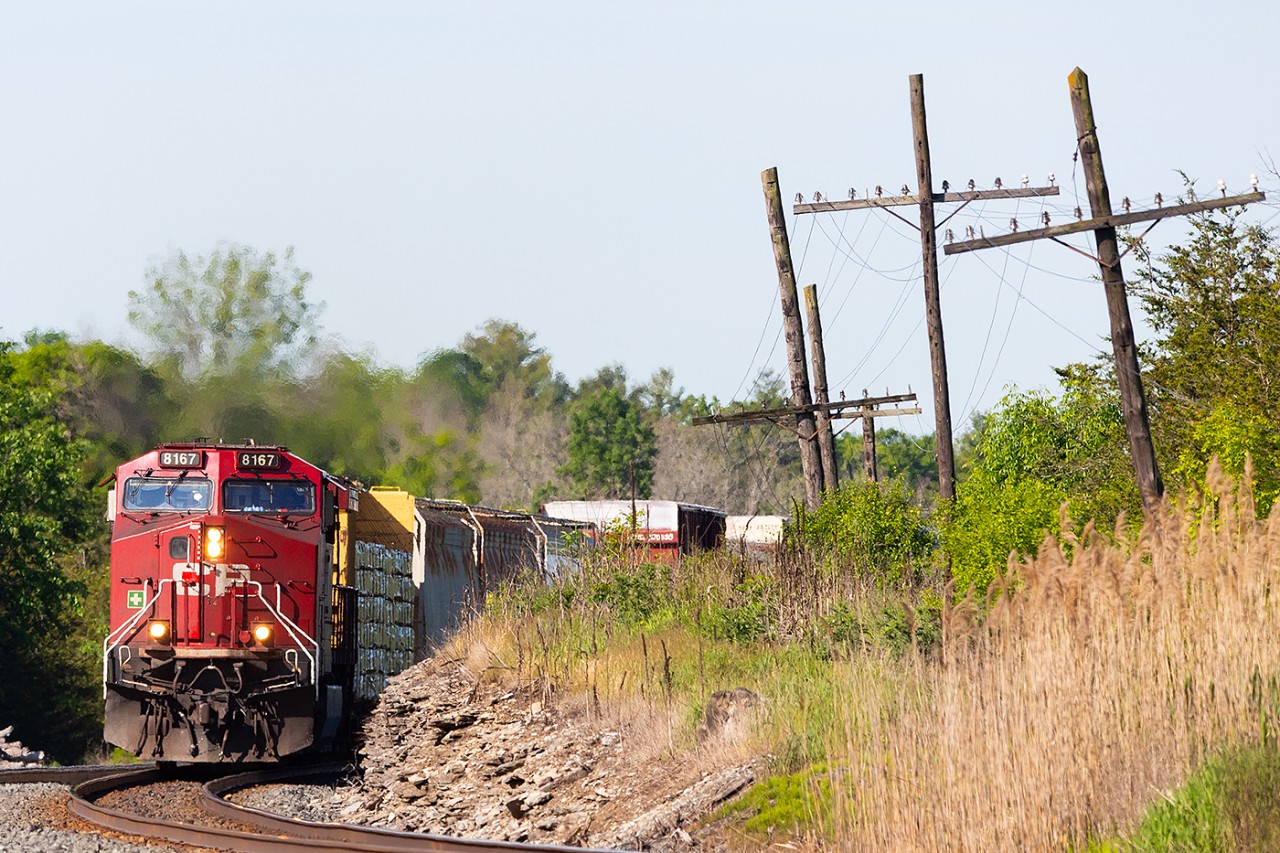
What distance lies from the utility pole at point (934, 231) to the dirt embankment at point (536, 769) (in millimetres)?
10842

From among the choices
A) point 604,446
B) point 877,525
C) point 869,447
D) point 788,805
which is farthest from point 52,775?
point 604,446

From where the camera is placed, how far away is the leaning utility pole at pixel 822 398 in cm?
2981

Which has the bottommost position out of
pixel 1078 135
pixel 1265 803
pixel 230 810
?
pixel 230 810

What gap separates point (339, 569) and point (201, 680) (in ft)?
7.88

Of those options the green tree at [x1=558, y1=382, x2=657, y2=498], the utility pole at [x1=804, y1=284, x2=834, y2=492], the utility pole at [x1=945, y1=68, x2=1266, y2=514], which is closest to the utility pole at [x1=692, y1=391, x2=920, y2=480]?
the utility pole at [x1=804, y1=284, x2=834, y2=492]

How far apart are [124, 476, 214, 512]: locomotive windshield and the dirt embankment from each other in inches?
143

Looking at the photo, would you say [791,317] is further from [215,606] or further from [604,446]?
[604,446]

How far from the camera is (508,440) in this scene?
7962 cm

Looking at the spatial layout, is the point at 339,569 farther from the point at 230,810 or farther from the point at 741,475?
the point at 741,475

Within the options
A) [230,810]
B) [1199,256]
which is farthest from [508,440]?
[230,810]

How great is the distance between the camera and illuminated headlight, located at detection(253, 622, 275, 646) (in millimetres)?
16750

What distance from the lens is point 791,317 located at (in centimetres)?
2831

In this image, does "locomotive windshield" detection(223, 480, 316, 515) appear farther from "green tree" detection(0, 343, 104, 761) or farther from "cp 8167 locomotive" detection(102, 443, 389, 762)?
"green tree" detection(0, 343, 104, 761)

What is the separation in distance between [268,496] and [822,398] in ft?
51.9
